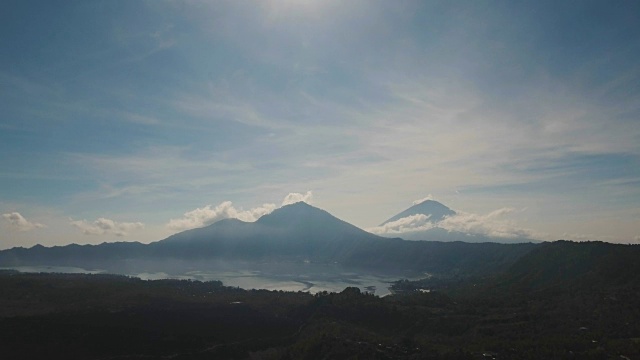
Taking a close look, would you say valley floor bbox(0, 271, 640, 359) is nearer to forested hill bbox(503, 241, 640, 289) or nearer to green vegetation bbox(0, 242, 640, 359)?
A: green vegetation bbox(0, 242, 640, 359)

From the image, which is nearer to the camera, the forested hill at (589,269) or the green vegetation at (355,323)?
the green vegetation at (355,323)

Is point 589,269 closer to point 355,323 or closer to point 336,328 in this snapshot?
point 355,323

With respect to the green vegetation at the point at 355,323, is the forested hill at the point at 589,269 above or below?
above

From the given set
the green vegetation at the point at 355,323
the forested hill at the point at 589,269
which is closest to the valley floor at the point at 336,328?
the green vegetation at the point at 355,323

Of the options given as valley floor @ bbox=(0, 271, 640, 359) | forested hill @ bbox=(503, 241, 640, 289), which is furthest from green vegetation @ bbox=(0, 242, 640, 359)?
forested hill @ bbox=(503, 241, 640, 289)

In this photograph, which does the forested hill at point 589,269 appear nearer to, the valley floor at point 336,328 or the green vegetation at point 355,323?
the green vegetation at point 355,323

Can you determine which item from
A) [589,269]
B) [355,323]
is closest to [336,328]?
[355,323]

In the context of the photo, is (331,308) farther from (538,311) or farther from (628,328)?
(628,328)

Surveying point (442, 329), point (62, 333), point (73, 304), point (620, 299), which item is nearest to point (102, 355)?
point (62, 333)

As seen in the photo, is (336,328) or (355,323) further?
(355,323)

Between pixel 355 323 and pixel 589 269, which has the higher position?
pixel 589 269

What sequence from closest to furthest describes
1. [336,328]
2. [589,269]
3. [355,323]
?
1. [336,328]
2. [355,323]
3. [589,269]

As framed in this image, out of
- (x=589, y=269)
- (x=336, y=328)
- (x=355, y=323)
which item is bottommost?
(x=355, y=323)
